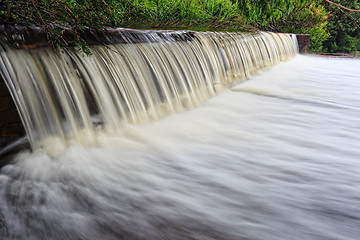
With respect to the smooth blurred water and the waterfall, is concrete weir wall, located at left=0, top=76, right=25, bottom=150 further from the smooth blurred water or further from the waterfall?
the smooth blurred water

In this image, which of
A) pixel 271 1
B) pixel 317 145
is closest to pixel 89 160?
pixel 317 145

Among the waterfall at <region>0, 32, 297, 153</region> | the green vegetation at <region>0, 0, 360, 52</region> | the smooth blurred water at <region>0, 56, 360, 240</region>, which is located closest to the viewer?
the smooth blurred water at <region>0, 56, 360, 240</region>

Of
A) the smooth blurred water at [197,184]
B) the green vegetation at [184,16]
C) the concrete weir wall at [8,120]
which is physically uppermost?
the green vegetation at [184,16]

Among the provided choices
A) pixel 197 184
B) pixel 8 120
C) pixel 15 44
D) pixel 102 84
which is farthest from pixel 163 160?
pixel 15 44

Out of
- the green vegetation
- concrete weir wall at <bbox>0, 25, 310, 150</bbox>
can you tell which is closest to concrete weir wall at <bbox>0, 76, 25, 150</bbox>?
concrete weir wall at <bbox>0, 25, 310, 150</bbox>

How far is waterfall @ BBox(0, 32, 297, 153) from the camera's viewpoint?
87.6 inches

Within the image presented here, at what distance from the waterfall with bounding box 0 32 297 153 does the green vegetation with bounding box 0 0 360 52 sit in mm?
277

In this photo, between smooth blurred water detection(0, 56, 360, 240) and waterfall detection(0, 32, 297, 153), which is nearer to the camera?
smooth blurred water detection(0, 56, 360, 240)

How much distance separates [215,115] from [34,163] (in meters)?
2.07

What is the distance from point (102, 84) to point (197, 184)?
1.36 m

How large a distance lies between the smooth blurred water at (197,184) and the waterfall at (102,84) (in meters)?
0.18

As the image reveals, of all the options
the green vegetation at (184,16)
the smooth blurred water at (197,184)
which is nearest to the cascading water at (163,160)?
the smooth blurred water at (197,184)

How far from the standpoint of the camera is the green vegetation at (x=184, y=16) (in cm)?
244

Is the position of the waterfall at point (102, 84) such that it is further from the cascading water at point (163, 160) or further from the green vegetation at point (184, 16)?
the green vegetation at point (184, 16)
